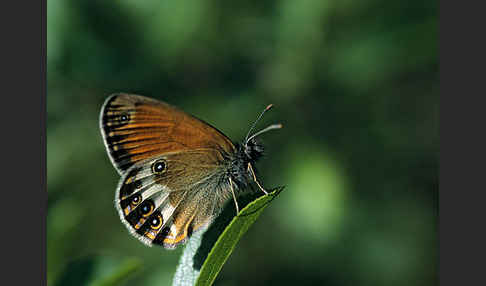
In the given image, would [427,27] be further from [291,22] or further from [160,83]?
[160,83]

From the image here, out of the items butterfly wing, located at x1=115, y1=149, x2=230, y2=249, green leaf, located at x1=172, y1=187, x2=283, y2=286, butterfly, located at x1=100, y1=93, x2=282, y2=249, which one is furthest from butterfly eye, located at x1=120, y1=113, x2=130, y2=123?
green leaf, located at x1=172, y1=187, x2=283, y2=286

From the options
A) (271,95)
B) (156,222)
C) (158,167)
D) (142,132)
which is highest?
(271,95)

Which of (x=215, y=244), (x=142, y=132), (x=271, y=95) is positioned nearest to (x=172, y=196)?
(x=142, y=132)

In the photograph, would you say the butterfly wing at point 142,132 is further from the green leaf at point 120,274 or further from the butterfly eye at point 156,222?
the green leaf at point 120,274

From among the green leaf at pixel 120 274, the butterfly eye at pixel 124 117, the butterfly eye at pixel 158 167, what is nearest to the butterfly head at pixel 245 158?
the butterfly eye at pixel 158 167

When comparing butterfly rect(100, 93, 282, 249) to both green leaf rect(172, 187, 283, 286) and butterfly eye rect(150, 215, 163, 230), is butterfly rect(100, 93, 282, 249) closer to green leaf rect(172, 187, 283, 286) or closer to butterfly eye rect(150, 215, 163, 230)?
butterfly eye rect(150, 215, 163, 230)

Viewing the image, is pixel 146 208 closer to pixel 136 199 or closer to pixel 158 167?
pixel 136 199
